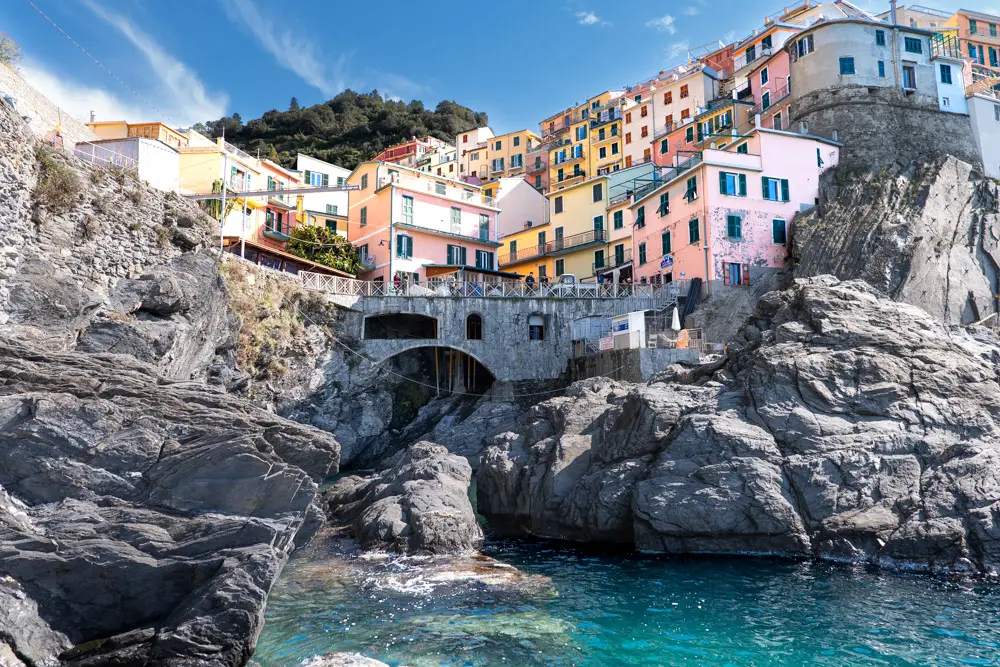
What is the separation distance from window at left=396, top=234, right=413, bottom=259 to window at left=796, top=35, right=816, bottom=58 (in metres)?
28.5

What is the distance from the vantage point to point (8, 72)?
2392 cm

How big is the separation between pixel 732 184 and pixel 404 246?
66.5 feet

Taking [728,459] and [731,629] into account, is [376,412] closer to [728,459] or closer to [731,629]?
[728,459]

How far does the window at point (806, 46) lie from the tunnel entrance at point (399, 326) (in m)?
29.8

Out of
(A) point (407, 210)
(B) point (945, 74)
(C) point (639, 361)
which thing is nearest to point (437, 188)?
(A) point (407, 210)

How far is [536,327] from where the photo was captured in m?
40.2

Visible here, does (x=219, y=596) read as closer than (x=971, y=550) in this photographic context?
Yes

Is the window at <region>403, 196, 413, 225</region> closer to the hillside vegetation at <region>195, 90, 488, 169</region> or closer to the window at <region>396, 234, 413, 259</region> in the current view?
the window at <region>396, 234, 413, 259</region>

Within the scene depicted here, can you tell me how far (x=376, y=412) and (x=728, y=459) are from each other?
24404 mm

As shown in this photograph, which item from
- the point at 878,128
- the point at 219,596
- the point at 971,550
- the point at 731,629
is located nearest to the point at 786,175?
the point at 878,128

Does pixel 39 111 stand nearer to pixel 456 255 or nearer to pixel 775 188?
pixel 456 255

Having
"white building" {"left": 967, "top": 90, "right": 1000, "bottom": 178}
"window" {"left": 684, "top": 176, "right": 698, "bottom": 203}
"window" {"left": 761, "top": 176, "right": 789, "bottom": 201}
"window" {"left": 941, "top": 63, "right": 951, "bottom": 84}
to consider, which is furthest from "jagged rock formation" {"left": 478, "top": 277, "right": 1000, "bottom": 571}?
"window" {"left": 941, "top": 63, "right": 951, "bottom": 84}

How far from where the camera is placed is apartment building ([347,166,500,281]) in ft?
150

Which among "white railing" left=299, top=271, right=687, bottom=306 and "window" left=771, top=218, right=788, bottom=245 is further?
"window" left=771, top=218, right=788, bottom=245
